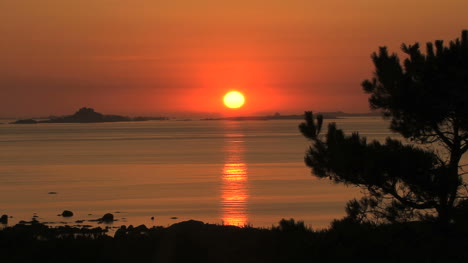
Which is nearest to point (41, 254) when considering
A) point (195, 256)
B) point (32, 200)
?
point (195, 256)

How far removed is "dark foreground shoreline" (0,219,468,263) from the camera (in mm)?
11906

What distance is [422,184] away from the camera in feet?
44.3

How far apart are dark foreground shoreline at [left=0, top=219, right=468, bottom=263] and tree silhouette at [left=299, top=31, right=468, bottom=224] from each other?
620 mm

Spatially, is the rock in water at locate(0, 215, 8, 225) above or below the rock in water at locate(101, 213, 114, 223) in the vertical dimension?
above

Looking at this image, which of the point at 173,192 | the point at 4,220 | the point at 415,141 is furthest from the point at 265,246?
the point at 173,192

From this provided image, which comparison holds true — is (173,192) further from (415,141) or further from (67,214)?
(415,141)

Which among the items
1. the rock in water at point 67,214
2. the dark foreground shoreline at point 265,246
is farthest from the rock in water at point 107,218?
the dark foreground shoreline at point 265,246

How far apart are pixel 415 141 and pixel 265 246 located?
165 inches

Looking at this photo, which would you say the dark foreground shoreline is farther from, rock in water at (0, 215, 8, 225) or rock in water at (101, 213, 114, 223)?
rock in water at (0, 215, 8, 225)

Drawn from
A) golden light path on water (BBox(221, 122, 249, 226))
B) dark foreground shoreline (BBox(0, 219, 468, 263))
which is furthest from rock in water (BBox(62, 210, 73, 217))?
dark foreground shoreline (BBox(0, 219, 468, 263))

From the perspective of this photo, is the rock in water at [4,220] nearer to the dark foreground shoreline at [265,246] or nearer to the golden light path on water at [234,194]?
the golden light path on water at [234,194]

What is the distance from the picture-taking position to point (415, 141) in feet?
47.6

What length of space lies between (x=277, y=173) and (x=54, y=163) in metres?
28.8

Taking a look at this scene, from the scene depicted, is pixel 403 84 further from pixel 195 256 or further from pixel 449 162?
pixel 195 256
